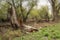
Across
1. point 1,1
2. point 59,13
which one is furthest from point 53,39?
point 59,13

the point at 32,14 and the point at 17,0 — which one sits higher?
the point at 17,0

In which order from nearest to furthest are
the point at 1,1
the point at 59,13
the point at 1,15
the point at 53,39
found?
the point at 53,39 < the point at 1,1 < the point at 1,15 < the point at 59,13

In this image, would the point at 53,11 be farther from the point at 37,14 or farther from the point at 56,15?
the point at 37,14

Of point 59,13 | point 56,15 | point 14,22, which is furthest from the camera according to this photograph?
point 59,13

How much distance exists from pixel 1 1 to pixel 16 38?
1269 centimetres

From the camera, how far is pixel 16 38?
1030 centimetres

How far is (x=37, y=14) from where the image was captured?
29203 millimetres

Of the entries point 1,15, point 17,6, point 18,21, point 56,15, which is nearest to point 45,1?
point 56,15

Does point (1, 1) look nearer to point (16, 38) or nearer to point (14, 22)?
point (14, 22)

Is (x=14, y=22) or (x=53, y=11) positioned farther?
(x=53, y=11)

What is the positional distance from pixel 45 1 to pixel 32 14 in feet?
10.6

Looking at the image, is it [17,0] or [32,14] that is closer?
[17,0]

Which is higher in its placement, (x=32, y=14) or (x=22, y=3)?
(x=22, y=3)

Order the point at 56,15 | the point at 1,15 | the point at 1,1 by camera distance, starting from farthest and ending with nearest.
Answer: the point at 56,15 → the point at 1,15 → the point at 1,1
